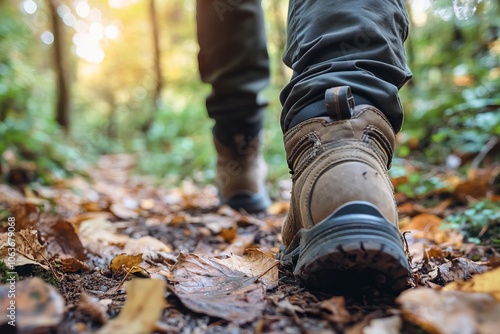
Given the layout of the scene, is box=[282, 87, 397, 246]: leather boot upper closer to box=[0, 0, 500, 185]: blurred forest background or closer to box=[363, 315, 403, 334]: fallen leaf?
box=[363, 315, 403, 334]: fallen leaf

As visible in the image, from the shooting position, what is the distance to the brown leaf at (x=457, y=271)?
0.94 meters

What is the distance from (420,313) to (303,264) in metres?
0.27

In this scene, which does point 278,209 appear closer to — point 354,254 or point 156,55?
point 354,254

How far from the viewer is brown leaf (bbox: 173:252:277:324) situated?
77 centimetres

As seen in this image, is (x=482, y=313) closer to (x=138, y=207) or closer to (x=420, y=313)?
(x=420, y=313)

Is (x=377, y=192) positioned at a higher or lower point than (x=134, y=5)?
lower

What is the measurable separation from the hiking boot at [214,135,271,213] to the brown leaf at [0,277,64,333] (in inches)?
64.1

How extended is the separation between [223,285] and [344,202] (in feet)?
1.04

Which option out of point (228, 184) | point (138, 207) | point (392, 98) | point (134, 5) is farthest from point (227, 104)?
point (134, 5)

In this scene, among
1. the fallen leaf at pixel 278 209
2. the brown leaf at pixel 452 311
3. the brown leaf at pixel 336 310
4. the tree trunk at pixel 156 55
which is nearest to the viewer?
the brown leaf at pixel 452 311

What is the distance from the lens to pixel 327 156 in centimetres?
92

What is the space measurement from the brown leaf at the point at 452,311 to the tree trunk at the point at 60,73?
23.0 ft

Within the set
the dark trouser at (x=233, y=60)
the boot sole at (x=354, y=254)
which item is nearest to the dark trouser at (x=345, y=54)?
the boot sole at (x=354, y=254)

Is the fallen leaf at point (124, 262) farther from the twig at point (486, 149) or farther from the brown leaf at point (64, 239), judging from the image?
the twig at point (486, 149)
